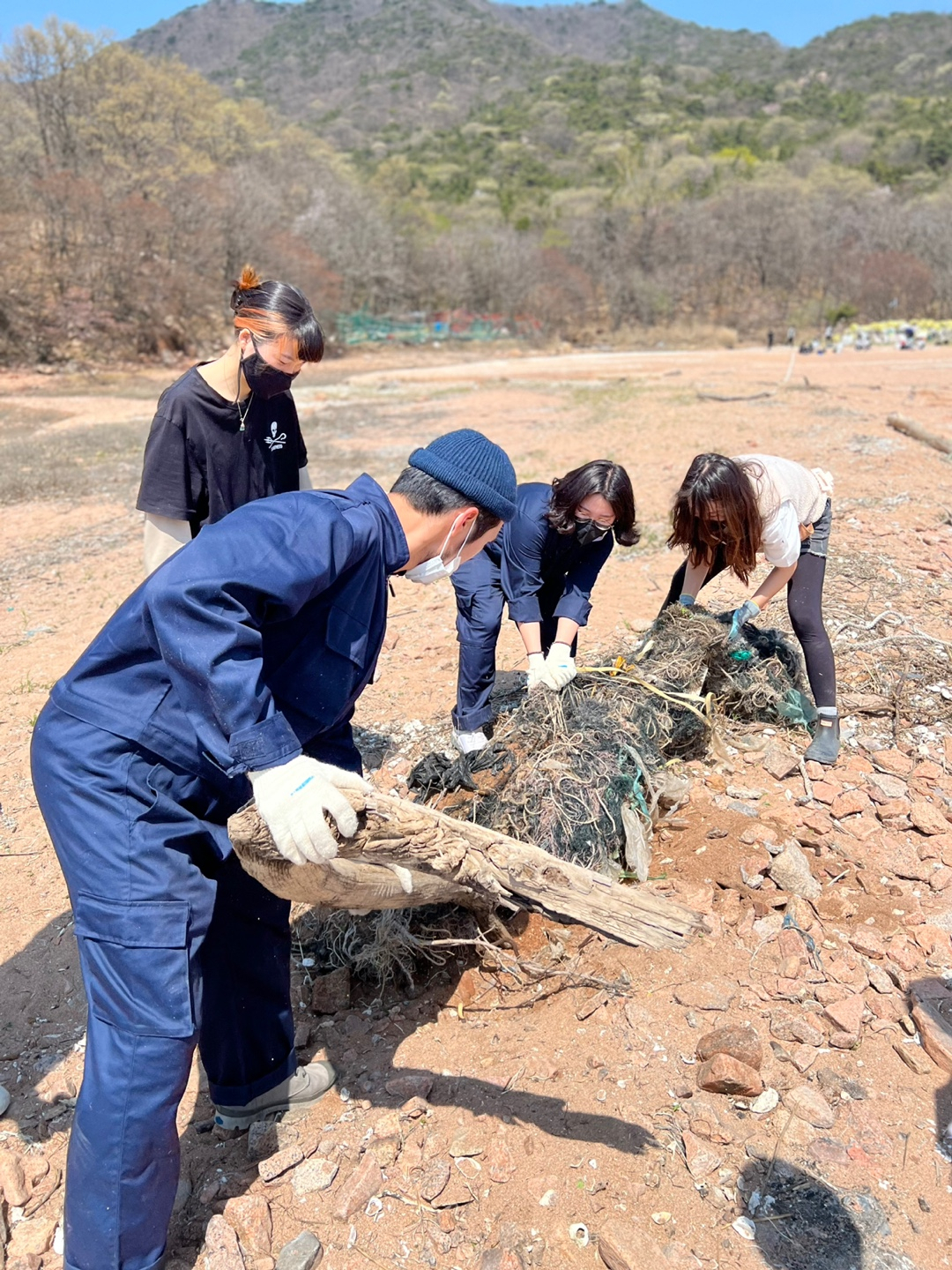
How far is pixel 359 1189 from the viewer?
190 centimetres

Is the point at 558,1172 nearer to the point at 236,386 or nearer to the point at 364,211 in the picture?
the point at 236,386

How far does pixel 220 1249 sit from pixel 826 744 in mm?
2547

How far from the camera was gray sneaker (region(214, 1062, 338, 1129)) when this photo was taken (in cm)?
208

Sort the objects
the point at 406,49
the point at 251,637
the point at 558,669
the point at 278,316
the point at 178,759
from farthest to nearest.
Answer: the point at 406,49, the point at 558,669, the point at 278,316, the point at 178,759, the point at 251,637

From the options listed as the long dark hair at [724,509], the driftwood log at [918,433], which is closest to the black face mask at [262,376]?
the long dark hair at [724,509]

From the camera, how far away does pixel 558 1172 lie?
6.22 ft

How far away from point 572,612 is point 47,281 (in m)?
22.0

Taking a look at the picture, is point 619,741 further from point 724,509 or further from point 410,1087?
point 410,1087

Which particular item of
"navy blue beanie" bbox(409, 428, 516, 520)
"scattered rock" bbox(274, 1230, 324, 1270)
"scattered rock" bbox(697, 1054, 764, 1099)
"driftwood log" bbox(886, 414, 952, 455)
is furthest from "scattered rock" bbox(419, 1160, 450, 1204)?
"driftwood log" bbox(886, 414, 952, 455)

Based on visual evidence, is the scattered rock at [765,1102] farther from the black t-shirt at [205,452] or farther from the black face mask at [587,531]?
the black t-shirt at [205,452]

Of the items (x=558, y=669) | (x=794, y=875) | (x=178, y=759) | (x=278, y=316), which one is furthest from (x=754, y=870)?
(x=278, y=316)

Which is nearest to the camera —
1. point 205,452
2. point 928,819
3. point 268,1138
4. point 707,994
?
point 268,1138

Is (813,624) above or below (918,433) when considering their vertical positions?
above

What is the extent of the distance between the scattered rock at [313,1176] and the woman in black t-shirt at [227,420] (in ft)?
5.62
